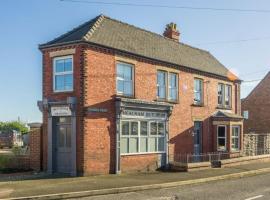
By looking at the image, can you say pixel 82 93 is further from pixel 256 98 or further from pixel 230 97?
pixel 256 98

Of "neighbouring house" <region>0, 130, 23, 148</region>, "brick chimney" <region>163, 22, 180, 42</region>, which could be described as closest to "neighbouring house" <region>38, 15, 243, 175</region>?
"brick chimney" <region>163, 22, 180, 42</region>

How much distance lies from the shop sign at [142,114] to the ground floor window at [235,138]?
25.0 ft

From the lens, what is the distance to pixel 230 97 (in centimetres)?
3161

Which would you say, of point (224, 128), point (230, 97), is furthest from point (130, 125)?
point (230, 97)

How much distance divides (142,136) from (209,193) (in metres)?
7.82

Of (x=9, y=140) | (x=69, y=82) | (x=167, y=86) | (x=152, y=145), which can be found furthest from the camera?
(x=9, y=140)

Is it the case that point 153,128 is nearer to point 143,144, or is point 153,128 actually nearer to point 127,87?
point 143,144

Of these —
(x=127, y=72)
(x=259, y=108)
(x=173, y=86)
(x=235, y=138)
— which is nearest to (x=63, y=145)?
(x=127, y=72)

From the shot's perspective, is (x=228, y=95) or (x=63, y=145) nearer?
(x=63, y=145)

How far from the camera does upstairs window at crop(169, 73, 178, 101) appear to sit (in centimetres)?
2511

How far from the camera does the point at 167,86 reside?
80.9 ft

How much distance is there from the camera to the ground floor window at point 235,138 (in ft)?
97.7

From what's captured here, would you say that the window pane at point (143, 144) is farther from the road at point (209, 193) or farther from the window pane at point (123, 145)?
the road at point (209, 193)

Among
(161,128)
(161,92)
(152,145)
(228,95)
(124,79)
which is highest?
(124,79)
